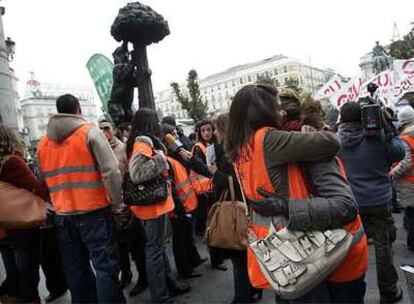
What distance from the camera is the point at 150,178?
3.37 m

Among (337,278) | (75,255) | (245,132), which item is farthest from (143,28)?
(337,278)

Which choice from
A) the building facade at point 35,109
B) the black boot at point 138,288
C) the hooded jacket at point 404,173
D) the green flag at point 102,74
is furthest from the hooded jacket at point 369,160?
the building facade at point 35,109

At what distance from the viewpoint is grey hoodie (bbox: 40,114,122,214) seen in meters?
3.12

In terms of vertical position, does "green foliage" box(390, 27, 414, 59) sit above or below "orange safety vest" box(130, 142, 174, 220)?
above

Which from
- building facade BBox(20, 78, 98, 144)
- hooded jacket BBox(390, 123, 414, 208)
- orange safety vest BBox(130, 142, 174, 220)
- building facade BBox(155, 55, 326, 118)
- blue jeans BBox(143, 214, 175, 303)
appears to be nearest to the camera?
orange safety vest BBox(130, 142, 174, 220)

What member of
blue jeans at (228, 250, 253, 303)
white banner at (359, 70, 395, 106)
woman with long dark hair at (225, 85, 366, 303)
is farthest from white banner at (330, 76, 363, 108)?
A: woman with long dark hair at (225, 85, 366, 303)

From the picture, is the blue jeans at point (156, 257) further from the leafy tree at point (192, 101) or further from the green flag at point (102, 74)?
the leafy tree at point (192, 101)

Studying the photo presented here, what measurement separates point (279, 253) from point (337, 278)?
335mm

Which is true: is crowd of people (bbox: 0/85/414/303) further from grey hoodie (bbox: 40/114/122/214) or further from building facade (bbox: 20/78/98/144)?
building facade (bbox: 20/78/98/144)

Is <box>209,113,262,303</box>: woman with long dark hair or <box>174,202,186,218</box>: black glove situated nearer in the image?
<box>209,113,262,303</box>: woman with long dark hair

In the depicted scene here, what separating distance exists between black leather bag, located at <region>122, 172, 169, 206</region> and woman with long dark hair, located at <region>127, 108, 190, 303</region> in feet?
0.19

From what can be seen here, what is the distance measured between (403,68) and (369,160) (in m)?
5.16

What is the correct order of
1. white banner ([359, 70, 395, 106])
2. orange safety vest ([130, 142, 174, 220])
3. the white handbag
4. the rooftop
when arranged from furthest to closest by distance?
the rooftop < white banner ([359, 70, 395, 106]) < orange safety vest ([130, 142, 174, 220]) < the white handbag

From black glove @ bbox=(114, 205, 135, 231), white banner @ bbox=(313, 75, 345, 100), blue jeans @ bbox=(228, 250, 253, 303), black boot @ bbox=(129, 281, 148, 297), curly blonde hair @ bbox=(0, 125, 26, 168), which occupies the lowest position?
black boot @ bbox=(129, 281, 148, 297)
